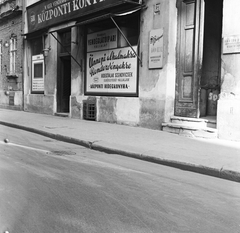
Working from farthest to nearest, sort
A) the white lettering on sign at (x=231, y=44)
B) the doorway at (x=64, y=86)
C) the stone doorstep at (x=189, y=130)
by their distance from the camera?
1. the doorway at (x=64, y=86)
2. the stone doorstep at (x=189, y=130)
3. the white lettering on sign at (x=231, y=44)

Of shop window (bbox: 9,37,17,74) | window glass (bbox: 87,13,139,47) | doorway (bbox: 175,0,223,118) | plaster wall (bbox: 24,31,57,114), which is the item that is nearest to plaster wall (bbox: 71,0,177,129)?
doorway (bbox: 175,0,223,118)

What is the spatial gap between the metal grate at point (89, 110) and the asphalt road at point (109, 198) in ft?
22.0

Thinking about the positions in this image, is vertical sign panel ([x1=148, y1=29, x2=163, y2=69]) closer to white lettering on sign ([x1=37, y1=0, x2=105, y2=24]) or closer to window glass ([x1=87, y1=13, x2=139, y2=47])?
window glass ([x1=87, y1=13, x2=139, y2=47])

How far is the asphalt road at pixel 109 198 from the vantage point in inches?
137

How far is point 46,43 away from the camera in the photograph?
1692 cm

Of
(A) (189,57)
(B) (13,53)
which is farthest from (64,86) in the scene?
(A) (189,57)

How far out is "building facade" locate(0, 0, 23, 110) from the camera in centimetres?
1933

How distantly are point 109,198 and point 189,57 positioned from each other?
6809 millimetres

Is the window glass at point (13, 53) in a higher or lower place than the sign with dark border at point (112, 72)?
higher

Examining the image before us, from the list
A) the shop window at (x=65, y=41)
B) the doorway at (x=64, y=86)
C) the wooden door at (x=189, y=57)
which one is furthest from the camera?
the doorway at (x=64, y=86)

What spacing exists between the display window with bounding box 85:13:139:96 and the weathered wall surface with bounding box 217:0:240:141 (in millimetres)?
3433

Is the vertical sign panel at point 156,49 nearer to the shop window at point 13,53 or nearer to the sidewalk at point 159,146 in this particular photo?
the sidewalk at point 159,146

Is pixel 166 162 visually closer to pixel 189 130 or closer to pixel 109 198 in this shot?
pixel 109 198

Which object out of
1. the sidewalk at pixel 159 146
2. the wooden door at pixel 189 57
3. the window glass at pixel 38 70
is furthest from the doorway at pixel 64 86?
the wooden door at pixel 189 57
